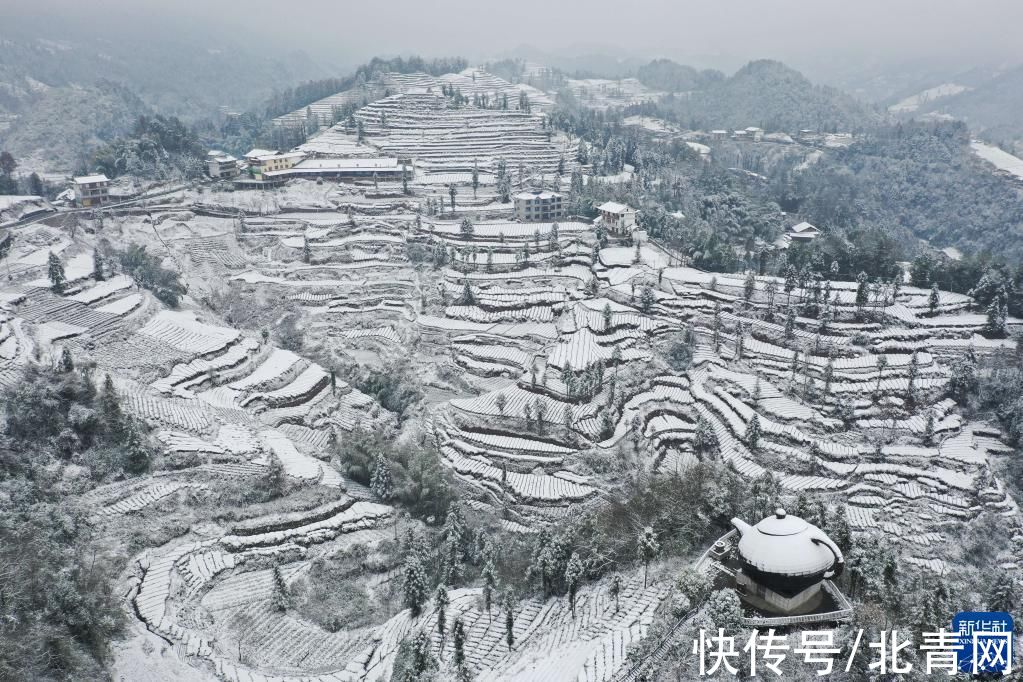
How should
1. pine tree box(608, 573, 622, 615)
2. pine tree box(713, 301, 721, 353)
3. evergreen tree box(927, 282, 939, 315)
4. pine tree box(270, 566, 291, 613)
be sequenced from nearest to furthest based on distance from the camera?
pine tree box(608, 573, 622, 615) → pine tree box(270, 566, 291, 613) → pine tree box(713, 301, 721, 353) → evergreen tree box(927, 282, 939, 315)

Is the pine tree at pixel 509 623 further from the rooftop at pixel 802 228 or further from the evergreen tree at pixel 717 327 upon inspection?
the rooftop at pixel 802 228

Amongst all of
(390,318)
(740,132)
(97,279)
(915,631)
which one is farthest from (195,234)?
(740,132)

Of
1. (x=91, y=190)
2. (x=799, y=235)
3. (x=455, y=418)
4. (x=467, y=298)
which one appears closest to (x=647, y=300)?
(x=467, y=298)

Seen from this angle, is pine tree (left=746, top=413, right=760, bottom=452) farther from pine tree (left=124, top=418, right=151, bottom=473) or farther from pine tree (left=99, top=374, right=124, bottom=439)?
pine tree (left=99, top=374, right=124, bottom=439)

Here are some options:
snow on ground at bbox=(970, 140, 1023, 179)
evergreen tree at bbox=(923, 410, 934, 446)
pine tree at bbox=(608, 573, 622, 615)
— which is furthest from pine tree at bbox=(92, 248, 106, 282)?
snow on ground at bbox=(970, 140, 1023, 179)

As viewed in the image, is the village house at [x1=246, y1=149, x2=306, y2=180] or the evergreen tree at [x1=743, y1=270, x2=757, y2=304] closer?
the evergreen tree at [x1=743, y1=270, x2=757, y2=304]

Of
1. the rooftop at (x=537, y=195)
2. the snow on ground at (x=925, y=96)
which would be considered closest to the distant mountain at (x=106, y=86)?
the rooftop at (x=537, y=195)

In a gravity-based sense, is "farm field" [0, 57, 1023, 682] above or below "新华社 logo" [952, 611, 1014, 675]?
below

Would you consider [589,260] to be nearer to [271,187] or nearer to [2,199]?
[271,187]
